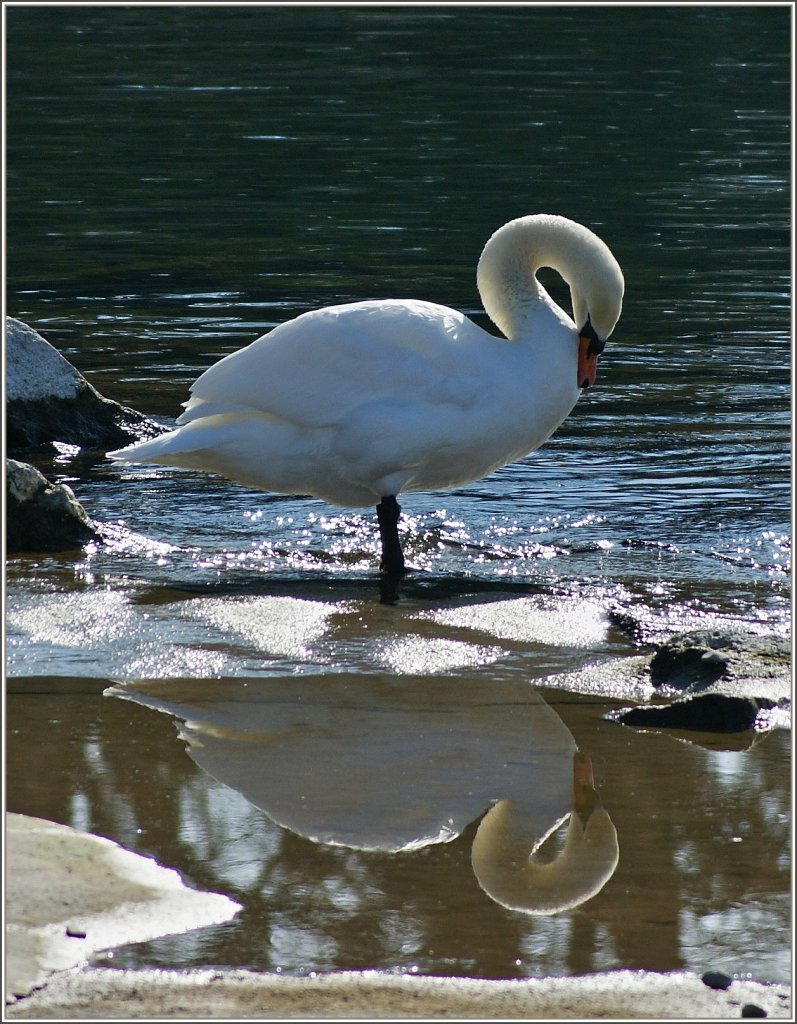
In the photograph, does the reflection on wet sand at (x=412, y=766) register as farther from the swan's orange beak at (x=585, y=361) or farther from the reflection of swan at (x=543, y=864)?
the swan's orange beak at (x=585, y=361)

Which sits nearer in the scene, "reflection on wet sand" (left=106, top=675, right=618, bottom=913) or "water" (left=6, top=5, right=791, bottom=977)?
"reflection on wet sand" (left=106, top=675, right=618, bottom=913)

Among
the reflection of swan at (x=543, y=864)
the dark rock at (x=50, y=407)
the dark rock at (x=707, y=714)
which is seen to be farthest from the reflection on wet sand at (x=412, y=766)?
the dark rock at (x=50, y=407)

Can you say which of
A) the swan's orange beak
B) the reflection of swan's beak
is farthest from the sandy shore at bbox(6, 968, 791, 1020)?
the swan's orange beak

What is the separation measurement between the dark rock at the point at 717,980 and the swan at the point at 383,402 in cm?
334

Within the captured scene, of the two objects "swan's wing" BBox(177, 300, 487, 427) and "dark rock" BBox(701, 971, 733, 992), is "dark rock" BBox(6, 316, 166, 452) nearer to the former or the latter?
"swan's wing" BBox(177, 300, 487, 427)

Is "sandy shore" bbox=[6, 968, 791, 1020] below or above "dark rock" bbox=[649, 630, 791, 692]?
below

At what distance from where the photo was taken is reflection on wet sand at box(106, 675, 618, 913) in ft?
13.3

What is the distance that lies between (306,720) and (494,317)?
272 centimetres

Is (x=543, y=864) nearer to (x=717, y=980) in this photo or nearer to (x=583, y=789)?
(x=583, y=789)

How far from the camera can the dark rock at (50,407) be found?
8.68 m

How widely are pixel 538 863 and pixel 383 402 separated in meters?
2.79

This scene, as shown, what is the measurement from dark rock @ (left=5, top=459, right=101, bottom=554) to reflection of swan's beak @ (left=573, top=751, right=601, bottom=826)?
9.57 feet

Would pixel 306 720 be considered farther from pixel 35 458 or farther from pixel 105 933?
pixel 35 458

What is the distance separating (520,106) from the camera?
21906mm
